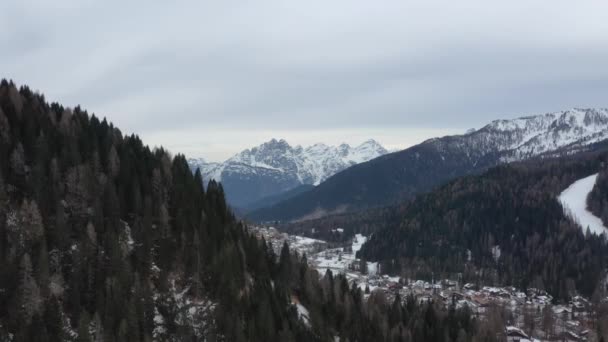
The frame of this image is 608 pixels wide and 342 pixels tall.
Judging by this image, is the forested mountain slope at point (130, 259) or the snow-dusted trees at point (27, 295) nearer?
the snow-dusted trees at point (27, 295)

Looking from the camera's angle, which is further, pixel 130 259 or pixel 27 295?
pixel 130 259

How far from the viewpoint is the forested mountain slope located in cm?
7812

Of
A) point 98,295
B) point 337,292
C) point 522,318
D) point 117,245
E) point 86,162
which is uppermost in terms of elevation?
point 86,162

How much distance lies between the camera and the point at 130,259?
90.9 metres

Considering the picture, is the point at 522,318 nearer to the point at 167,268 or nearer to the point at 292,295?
the point at 292,295

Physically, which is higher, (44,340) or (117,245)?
(117,245)

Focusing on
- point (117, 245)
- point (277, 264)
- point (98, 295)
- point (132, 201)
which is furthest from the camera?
point (277, 264)

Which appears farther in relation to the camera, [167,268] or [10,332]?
[167,268]

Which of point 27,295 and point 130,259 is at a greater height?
point 130,259

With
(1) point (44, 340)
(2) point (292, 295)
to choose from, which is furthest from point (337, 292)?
(1) point (44, 340)

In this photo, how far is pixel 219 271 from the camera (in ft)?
316

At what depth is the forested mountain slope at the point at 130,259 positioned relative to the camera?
256 feet

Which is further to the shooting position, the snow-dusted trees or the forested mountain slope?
the forested mountain slope

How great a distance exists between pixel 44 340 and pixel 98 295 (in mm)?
12198
